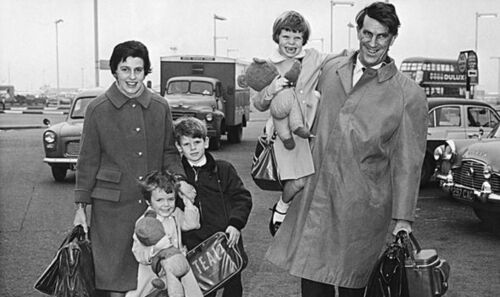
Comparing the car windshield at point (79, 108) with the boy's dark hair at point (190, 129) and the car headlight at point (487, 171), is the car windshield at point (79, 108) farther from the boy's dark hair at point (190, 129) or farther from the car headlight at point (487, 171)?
the boy's dark hair at point (190, 129)

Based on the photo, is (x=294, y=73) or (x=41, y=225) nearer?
(x=294, y=73)

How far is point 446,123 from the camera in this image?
12.7 meters

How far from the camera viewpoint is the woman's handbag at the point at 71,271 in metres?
3.77

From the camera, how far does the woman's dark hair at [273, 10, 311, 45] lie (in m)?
3.54

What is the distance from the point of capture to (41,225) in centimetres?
898

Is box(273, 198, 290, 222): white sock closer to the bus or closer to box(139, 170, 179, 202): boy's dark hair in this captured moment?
box(139, 170, 179, 202): boy's dark hair

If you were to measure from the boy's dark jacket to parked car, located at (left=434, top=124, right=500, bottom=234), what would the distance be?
5304 millimetres

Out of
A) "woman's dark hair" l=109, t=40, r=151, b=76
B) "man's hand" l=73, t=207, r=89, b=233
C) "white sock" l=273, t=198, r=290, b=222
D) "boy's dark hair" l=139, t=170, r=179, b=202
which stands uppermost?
"woman's dark hair" l=109, t=40, r=151, b=76

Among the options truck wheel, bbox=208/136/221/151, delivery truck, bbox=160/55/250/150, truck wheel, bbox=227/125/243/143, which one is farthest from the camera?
truck wheel, bbox=227/125/243/143

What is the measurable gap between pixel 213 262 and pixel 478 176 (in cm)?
579

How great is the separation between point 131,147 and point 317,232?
43.3 inches

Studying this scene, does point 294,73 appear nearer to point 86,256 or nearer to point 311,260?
point 311,260

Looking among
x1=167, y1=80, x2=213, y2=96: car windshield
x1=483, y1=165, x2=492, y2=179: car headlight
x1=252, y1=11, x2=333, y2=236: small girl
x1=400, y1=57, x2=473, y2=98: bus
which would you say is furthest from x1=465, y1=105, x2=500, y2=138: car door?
x1=400, y1=57, x2=473, y2=98: bus

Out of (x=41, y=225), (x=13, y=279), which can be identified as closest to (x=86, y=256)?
(x=13, y=279)
